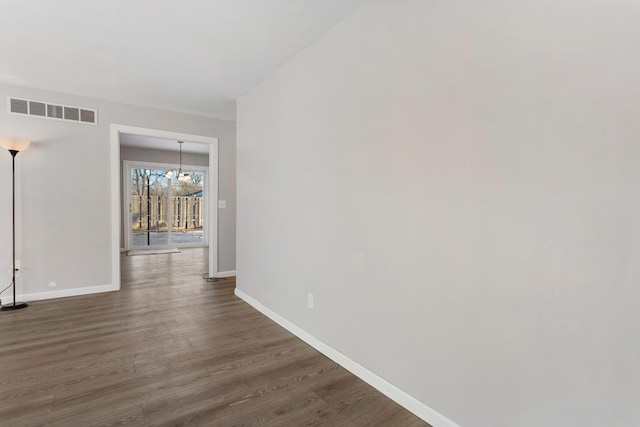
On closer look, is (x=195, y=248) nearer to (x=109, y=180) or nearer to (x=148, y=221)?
(x=148, y=221)

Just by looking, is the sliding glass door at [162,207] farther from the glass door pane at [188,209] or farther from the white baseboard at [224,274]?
the white baseboard at [224,274]

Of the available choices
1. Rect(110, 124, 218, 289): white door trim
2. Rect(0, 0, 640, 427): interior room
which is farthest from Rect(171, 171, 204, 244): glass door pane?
Rect(0, 0, 640, 427): interior room

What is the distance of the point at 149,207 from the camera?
844 centimetres

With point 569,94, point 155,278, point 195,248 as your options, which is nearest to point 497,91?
point 569,94

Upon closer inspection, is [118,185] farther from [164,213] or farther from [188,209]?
[188,209]

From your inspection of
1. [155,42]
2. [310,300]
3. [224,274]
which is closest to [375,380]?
[310,300]

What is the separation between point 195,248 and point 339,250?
23.7 feet

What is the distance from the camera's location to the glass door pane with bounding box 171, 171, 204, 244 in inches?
352

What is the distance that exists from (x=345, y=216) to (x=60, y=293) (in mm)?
4067

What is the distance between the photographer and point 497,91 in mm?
1428

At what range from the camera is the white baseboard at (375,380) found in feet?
5.62

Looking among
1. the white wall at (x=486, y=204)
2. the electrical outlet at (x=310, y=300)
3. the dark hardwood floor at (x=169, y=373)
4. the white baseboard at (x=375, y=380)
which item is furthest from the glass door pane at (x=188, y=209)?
the white wall at (x=486, y=204)

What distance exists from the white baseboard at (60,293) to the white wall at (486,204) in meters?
3.41

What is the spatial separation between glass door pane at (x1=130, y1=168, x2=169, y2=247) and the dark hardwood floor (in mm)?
4951
